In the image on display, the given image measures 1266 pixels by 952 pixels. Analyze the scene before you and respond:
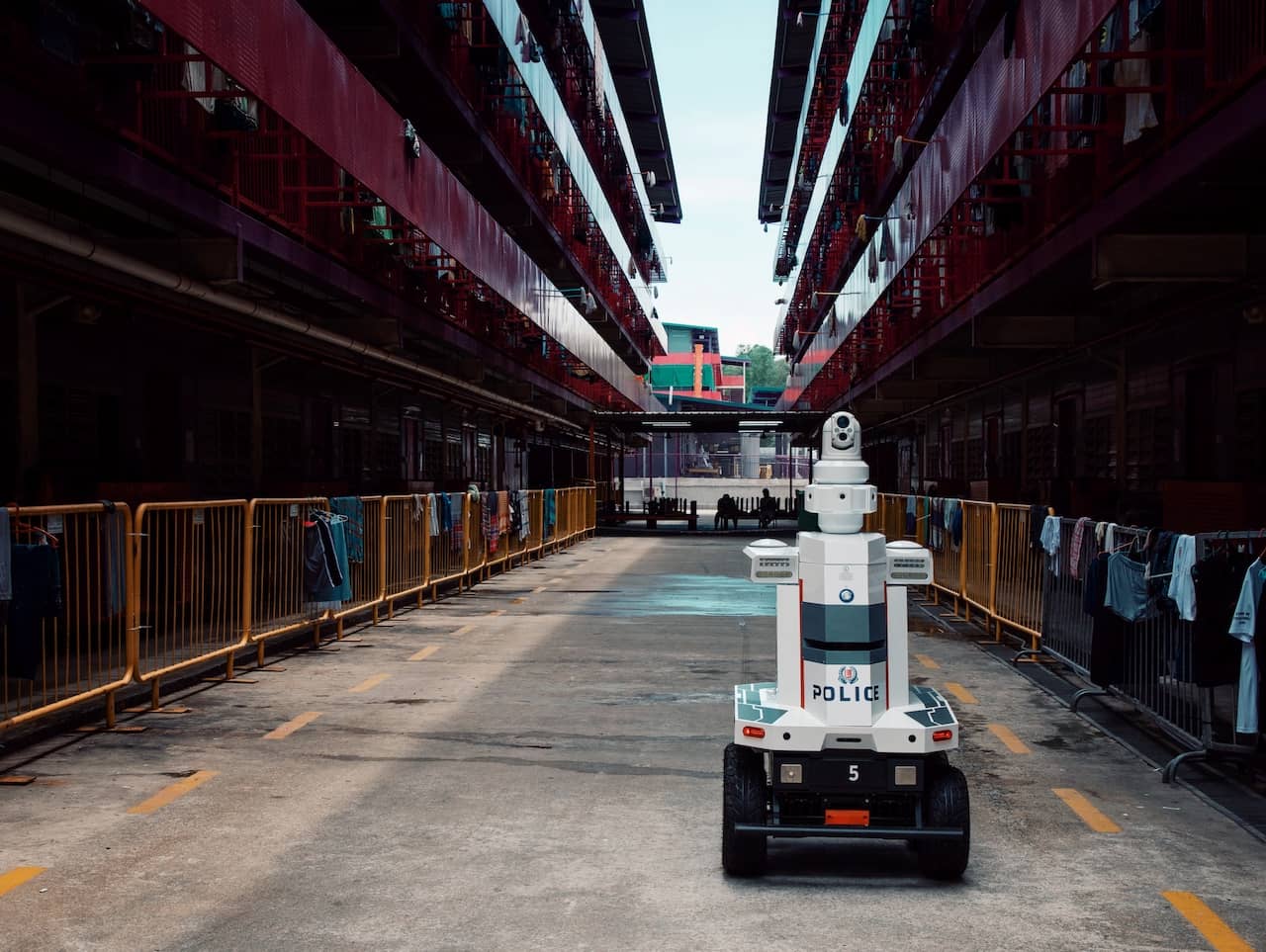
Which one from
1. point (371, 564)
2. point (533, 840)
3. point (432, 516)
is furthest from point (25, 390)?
point (533, 840)

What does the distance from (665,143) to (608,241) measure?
24018mm

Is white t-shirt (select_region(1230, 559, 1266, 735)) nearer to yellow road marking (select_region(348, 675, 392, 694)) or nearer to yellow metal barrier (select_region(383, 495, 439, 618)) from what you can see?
yellow road marking (select_region(348, 675, 392, 694))

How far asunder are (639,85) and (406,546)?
5162cm

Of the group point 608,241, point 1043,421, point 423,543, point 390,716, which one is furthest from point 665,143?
point 390,716

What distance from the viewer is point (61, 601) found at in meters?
7.41

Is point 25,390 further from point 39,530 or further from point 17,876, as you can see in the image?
point 17,876

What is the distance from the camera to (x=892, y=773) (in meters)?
4.90

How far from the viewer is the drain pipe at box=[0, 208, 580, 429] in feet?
31.0

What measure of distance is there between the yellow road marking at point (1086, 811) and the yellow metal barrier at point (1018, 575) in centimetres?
509

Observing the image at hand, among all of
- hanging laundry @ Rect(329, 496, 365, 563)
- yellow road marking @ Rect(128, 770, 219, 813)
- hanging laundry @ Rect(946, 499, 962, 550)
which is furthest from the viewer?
hanging laundry @ Rect(946, 499, 962, 550)

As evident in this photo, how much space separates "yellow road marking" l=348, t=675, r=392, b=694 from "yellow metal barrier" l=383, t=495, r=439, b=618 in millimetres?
4192

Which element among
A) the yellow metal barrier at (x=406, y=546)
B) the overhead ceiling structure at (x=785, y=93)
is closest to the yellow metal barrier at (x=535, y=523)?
the yellow metal barrier at (x=406, y=546)

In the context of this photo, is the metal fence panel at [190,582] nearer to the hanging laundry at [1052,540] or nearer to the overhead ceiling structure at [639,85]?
the hanging laundry at [1052,540]

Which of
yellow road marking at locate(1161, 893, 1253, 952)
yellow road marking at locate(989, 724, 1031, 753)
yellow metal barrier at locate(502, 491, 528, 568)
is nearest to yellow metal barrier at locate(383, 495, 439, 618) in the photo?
yellow metal barrier at locate(502, 491, 528, 568)
